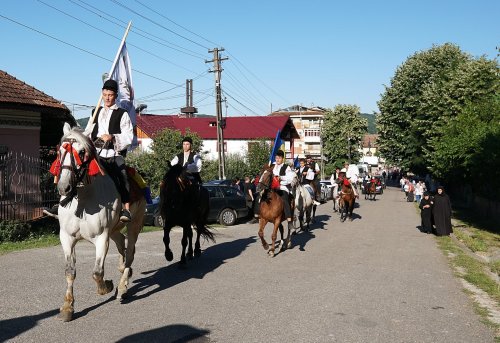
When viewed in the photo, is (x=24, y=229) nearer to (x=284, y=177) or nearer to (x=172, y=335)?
(x=284, y=177)

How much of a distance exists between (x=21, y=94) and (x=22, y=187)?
157 inches

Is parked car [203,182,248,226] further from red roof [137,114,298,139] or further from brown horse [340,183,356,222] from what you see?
red roof [137,114,298,139]

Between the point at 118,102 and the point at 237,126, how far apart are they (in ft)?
208

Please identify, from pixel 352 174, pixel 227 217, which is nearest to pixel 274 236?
pixel 227 217

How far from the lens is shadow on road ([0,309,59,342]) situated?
6.24 metres

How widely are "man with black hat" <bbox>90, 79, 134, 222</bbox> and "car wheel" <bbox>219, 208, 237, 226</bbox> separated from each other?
13.5 metres

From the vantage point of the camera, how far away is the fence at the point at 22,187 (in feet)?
50.0

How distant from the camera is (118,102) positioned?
8547 mm

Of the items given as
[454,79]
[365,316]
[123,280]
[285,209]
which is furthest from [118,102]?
[454,79]

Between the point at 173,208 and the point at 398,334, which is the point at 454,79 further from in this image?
the point at 398,334

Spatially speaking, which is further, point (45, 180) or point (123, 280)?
point (45, 180)

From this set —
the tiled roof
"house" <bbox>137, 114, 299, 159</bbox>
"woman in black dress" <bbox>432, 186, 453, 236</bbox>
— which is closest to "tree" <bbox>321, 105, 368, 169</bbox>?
"house" <bbox>137, 114, 299, 159</bbox>

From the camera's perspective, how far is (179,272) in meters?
10.6

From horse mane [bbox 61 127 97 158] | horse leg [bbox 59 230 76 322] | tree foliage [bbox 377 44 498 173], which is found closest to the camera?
horse mane [bbox 61 127 97 158]
